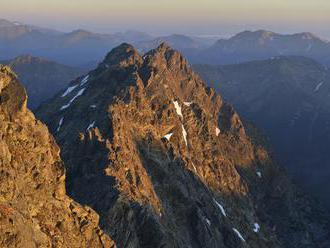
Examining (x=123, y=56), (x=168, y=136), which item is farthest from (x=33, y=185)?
(x=123, y=56)

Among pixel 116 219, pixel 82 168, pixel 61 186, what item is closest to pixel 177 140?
pixel 82 168

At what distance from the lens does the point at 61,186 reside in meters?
53.8

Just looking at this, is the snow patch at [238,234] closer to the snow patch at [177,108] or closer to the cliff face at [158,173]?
the cliff face at [158,173]

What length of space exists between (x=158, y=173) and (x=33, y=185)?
55.7m

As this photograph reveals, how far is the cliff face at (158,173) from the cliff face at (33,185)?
18.3 meters

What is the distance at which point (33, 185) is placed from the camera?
50562 millimetres

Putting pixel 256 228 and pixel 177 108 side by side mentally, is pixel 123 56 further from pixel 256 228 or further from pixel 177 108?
pixel 256 228

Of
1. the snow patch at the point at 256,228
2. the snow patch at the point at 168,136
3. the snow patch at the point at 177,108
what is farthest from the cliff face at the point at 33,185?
the snow patch at the point at 177,108

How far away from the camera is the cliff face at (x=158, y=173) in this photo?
8038cm

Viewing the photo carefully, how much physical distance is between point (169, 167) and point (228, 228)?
1738 centimetres

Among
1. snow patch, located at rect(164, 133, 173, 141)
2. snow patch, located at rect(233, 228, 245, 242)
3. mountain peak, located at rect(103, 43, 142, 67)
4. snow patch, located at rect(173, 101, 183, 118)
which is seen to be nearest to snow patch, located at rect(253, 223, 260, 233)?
snow patch, located at rect(233, 228, 245, 242)

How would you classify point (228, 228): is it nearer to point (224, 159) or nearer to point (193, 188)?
point (193, 188)

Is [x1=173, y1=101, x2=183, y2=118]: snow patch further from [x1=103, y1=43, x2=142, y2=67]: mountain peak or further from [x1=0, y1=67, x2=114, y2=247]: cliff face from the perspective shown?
[x1=0, y1=67, x2=114, y2=247]: cliff face

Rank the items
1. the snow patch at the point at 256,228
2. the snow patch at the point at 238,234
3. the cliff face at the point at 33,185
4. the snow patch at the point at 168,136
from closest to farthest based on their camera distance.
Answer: the cliff face at the point at 33,185 → the snow patch at the point at 238,234 → the snow patch at the point at 168,136 → the snow patch at the point at 256,228
